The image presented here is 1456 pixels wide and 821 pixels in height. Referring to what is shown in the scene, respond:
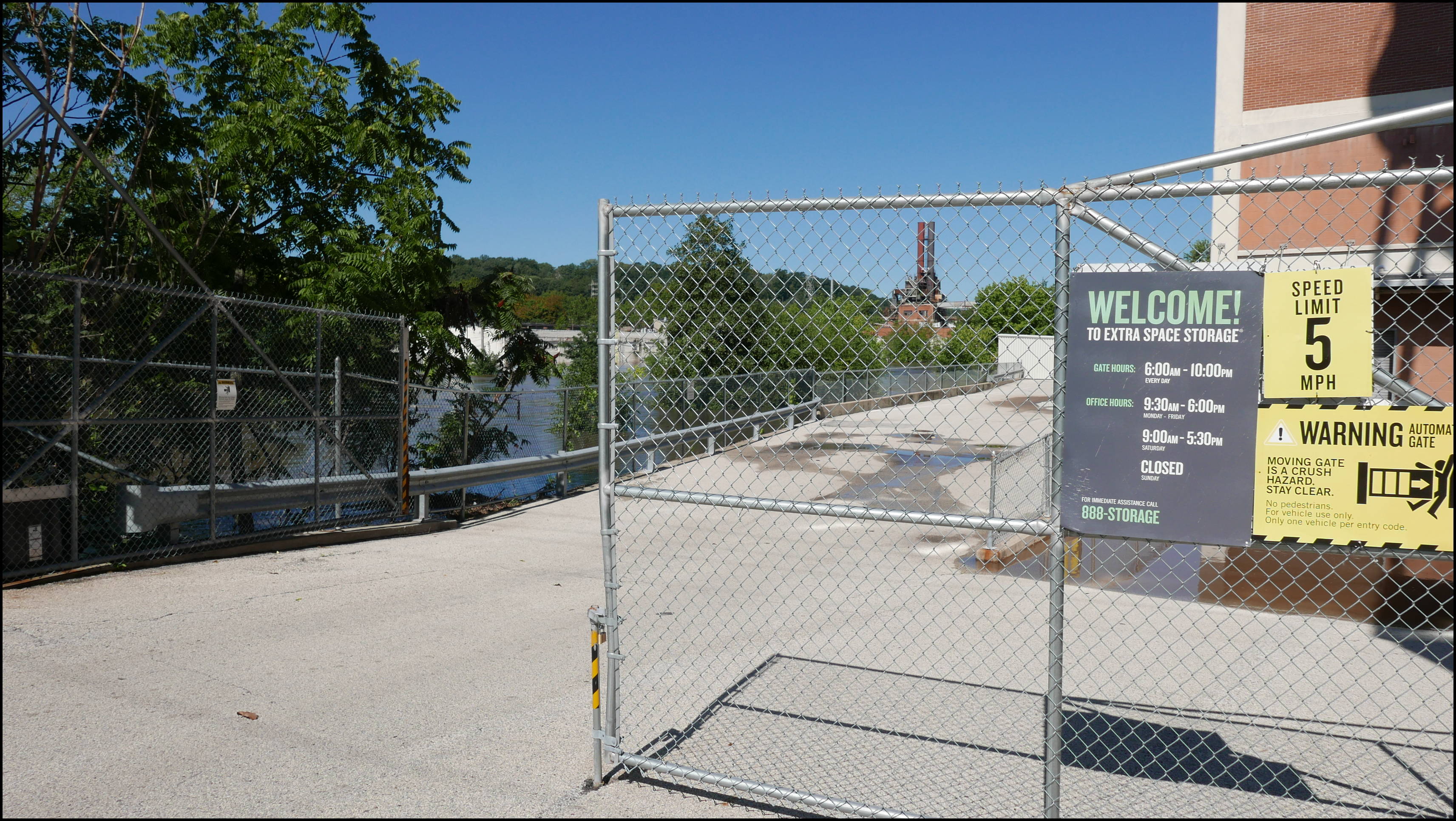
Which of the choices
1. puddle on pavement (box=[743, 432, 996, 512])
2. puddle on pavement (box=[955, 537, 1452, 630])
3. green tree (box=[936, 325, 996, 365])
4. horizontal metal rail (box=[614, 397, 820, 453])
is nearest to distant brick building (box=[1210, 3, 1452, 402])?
puddle on pavement (box=[955, 537, 1452, 630])

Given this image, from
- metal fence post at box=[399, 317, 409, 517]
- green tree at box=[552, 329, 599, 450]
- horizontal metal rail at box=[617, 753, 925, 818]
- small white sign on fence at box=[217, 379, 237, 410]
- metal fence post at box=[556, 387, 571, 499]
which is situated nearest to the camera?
horizontal metal rail at box=[617, 753, 925, 818]

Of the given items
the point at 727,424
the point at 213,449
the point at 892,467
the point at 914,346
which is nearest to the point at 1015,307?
the point at 914,346

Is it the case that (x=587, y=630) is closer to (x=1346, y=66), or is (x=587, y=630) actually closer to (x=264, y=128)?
(x=264, y=128)

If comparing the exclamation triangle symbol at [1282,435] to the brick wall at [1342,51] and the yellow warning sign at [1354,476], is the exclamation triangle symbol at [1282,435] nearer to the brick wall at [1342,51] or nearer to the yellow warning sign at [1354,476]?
the yellow warning sign at [1354,476]

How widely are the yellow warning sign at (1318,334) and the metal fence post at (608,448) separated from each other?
2682mm

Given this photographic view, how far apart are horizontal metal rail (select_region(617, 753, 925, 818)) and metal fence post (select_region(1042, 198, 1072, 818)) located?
59 centimetres

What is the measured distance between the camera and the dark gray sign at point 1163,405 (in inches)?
135

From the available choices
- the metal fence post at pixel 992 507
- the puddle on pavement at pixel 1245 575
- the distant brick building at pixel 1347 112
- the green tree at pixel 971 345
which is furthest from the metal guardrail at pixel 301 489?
the distant brick building at pixel 1347 112

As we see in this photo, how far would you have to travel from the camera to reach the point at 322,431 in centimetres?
1158

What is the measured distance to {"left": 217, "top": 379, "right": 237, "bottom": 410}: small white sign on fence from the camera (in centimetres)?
1010

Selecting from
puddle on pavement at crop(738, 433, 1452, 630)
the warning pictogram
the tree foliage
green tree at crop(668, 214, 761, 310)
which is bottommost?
puddle on pavement at crop(738, 433, 1452, 630)

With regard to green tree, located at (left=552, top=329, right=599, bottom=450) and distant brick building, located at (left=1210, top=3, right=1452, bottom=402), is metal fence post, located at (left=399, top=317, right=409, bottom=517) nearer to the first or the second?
green tree, located at (left=552, top=329, right=599, bottom=450)

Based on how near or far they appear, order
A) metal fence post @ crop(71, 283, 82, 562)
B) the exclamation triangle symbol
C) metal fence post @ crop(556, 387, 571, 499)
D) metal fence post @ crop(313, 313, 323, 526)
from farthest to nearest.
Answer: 1. metal fence post @ crop(556, 387, 571, 499)
2. metal fence post @ crop(313, 313, 323, 526)
3. metal fence post @ crop(71, 283, 82, 562)
4. the exclamation triangle symbol

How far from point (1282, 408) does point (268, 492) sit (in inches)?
398
